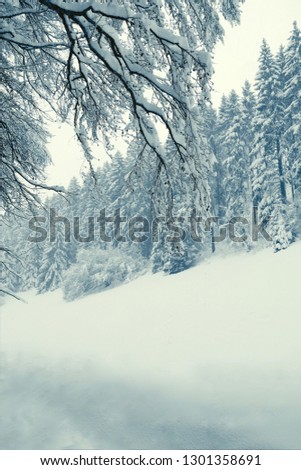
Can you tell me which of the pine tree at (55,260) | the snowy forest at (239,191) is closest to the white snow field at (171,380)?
the snowy forest at (239,191)

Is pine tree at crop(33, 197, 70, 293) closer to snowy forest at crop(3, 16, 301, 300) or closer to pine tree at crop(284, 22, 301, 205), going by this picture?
snowy forest at crop(3, 16, 301, 300)

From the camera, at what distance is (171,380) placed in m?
7.12

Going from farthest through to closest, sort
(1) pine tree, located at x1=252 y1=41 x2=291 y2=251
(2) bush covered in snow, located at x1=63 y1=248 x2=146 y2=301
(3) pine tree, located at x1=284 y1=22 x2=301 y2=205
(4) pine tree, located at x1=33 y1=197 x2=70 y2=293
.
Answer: (4) pine tree, located at x1=33 y1=197 x2=70 y2=293, (2) bush covered in snow, located at x1=63 y1=248 x2=146 y2=301, (1) pine tree, located at x1=252 y1=41 x2=291 y2=251, (3) pine tree, located at x1=284 y1=22 x2=301 y2=205

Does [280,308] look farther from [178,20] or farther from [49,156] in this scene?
[178,20]

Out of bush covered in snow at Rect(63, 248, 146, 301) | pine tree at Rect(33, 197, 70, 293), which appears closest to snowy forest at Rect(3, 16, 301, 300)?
bush covered in snow at Rect(63, 248, 146, 301)

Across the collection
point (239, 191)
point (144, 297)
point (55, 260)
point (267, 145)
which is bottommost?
point (144, 297)

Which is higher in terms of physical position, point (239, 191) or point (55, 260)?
point (239, 191)

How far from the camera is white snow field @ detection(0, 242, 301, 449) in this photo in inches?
180

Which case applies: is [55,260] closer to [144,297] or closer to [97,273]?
[97,273]

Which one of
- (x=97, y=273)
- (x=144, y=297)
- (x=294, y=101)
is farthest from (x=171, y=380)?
(x=97, y=273)

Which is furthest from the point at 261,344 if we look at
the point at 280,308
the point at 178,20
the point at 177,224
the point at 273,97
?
the point at 273,97

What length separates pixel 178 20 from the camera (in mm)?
3756

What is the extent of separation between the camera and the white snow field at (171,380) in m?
4.56
